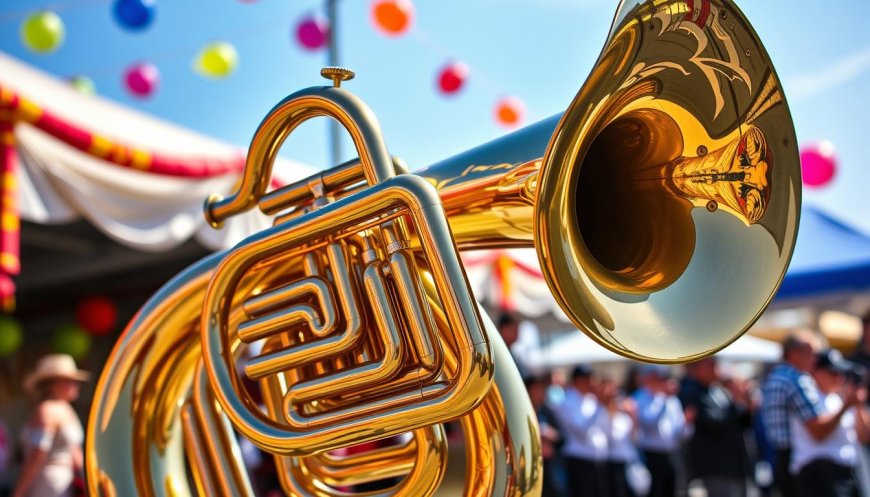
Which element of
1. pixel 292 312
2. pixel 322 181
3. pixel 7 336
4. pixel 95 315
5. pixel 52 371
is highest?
pixel 95 315

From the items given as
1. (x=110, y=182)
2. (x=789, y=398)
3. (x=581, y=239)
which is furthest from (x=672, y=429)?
(x=581, y=239)

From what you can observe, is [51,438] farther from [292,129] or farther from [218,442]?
[292,129]

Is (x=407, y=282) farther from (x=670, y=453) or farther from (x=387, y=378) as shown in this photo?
(x=670, y=453)

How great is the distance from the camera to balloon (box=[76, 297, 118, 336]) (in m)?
5.86

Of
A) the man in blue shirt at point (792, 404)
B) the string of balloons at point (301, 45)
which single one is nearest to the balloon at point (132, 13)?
the string of balloons at point (301, 45)

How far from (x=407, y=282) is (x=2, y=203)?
2.66 metres

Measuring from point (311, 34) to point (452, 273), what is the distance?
514 centimetres

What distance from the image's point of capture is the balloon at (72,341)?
5816 mm

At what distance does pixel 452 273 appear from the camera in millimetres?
804

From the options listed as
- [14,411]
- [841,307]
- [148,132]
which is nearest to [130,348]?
[148,132]

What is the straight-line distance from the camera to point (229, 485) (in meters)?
1.10

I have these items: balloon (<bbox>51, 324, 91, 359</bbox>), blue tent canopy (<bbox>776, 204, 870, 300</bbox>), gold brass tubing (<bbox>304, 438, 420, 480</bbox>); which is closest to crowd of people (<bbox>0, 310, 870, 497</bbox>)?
balloon (<bbox>51, 324, 91, 359</bbox>)

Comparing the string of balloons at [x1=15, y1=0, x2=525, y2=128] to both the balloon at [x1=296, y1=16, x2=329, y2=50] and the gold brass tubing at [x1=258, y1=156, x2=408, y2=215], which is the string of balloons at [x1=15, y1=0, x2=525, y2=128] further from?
the gold brass tubing at [x1=258, y1=156, x2=408, y2=215]

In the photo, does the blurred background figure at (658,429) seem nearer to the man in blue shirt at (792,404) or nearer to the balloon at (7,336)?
the man in blue shirt at (792,404)
